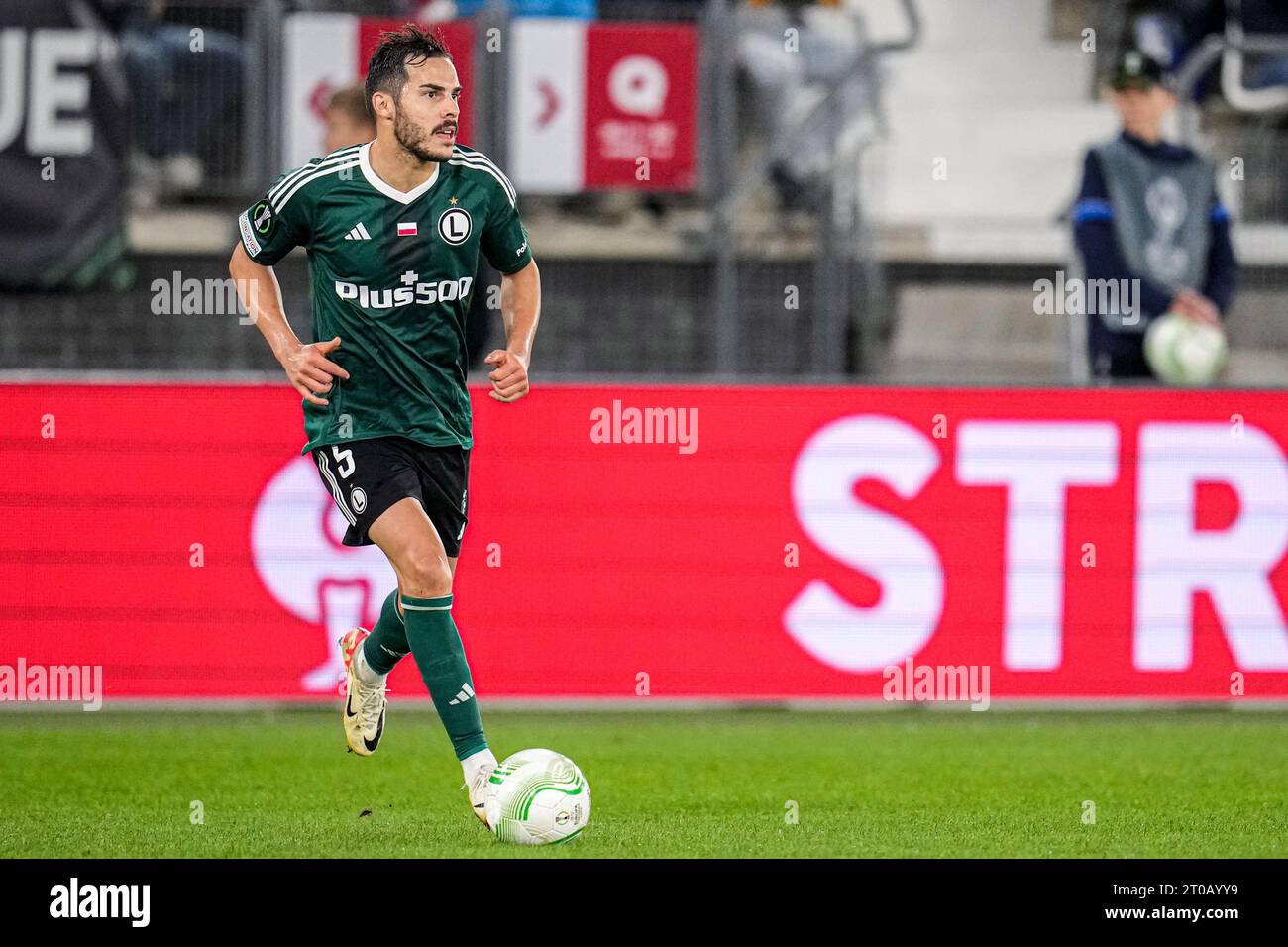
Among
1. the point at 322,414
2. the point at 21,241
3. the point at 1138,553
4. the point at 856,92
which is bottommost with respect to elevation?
the point at 1138,553

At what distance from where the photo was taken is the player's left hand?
592 centimetres

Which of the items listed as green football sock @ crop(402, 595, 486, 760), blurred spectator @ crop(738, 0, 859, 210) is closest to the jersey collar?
green football sock @ crop(402, 595, 486, 760)

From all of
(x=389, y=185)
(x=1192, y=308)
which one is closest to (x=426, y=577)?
(x=389, y=185)

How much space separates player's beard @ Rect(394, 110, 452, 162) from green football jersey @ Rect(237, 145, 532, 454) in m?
0.18

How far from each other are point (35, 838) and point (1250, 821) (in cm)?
355

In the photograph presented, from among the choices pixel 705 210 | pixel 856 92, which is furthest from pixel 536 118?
pixel 856 92

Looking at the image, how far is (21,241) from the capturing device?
11000mm

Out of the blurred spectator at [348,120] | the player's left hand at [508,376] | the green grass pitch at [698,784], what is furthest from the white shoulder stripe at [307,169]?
the blurred spectator at [348,120]

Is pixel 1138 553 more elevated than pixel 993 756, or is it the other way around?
pixel 1138 553

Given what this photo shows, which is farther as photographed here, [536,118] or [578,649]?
[536,118]

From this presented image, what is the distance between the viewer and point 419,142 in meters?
5.90

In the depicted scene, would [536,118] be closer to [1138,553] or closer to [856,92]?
[856,92]

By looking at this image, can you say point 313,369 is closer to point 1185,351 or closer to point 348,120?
point 348,120

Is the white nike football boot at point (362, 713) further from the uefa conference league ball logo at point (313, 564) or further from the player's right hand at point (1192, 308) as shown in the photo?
the player's right hand at point (1192, 308)
